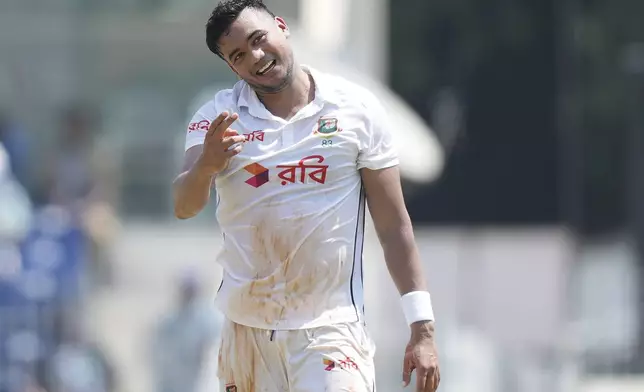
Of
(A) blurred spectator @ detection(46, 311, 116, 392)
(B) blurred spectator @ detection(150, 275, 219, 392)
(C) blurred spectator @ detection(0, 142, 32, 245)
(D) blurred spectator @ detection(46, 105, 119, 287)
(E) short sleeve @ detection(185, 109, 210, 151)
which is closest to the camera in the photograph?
(E) short sleeve @ detection(185, 109, 210, 151)

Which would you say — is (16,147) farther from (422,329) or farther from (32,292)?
(422,329)

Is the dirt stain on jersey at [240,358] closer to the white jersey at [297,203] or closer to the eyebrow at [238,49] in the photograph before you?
the white jersey at [297,203]

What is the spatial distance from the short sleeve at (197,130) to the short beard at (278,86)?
22 centimetres

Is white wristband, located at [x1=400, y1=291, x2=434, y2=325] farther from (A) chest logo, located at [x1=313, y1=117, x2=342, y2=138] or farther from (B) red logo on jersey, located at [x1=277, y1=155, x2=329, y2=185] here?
(A) chest logo, located at [x1=313, y1=117, x2=342, y2=138]

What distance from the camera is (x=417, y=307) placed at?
227 inches

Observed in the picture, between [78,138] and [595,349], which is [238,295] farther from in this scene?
[595,349]

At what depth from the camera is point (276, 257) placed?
5766 mm

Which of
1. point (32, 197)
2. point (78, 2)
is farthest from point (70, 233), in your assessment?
point (78, 2)

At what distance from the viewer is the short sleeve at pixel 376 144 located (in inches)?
228

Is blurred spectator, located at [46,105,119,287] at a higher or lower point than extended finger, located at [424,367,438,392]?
higher

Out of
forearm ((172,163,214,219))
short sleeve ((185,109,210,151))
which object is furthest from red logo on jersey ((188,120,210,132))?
forearm ((172,163,214,219))

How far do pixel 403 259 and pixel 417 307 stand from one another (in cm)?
19

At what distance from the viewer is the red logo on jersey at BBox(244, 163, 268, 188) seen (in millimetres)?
5695

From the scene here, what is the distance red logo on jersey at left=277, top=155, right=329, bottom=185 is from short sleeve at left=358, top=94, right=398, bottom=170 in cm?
16
